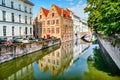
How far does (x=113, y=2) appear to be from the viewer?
13.0 m

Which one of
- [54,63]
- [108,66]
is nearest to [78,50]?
[54,63]

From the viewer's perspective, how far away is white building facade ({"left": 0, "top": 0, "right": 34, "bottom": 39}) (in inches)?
1179

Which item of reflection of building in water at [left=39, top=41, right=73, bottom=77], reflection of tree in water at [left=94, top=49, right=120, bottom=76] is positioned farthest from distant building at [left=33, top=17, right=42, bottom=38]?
reflection of tree in water at [left=94, top=49, right=120, bottom=76]

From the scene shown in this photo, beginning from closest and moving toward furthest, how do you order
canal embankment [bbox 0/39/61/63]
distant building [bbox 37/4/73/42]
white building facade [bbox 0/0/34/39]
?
canal embankment [bbox 0/39/61/63]
white building facade [bbox 0/0/34/39]
distant building [bbox 37/4/73/42]

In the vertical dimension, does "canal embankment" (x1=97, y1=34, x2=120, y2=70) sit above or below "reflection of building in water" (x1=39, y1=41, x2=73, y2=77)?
above

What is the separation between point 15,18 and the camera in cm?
3344

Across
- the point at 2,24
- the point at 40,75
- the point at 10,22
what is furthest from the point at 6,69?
the point at 10,22

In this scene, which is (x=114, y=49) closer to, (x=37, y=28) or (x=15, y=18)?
(x=15, y=18)

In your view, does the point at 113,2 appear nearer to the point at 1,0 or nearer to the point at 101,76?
the point at 101,76

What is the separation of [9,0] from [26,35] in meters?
9.37

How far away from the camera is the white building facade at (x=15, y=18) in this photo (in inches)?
1179

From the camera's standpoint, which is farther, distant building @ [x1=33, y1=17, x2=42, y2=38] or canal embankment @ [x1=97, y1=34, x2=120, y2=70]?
distant building @ [x1=33, y1=17, x2=42, y2=38]

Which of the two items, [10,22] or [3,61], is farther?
[10,22]

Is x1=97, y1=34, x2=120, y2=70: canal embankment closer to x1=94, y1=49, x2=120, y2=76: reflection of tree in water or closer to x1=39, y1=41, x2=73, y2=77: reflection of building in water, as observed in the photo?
x1=94, y1=49, x2=120, y2=76: reflection of tree in water
